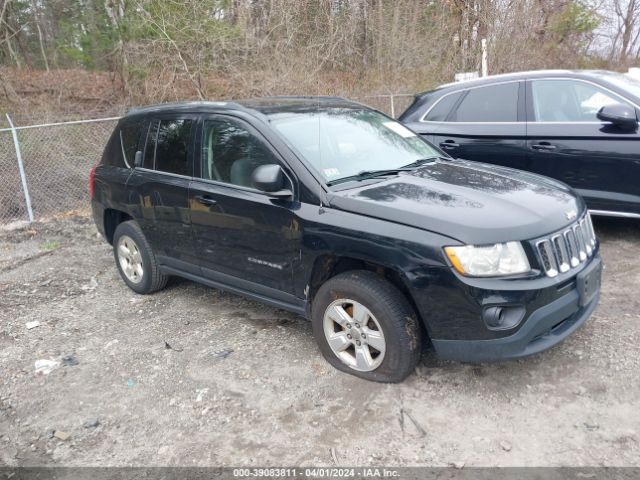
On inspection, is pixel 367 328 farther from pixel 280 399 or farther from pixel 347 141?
pixel 347 141

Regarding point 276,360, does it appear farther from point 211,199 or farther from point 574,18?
point 574,18

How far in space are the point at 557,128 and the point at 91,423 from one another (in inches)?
194

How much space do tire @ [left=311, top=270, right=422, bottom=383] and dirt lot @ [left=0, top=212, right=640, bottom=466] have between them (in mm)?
139

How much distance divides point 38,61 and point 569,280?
645 inches

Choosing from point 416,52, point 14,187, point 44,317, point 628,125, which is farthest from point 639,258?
point 416,52

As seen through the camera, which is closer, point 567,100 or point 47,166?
point 567,100

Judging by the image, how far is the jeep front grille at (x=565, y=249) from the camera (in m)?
3.13

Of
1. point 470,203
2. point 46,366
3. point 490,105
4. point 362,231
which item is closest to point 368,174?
point 362,231

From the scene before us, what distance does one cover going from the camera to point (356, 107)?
4711 mm

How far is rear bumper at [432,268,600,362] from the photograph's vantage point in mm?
3064

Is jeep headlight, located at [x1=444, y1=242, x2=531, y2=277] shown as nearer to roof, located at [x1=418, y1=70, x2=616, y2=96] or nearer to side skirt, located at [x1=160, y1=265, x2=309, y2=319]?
side skirt, located at [x1=160, y1=265, x2=309, y2=319]

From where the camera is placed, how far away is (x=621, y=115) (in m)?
5.11

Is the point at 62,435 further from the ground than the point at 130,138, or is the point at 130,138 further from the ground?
the point at 130,138

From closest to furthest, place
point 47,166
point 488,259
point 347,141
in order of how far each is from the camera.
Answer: point 488,259, point 347,141, point 47,166
